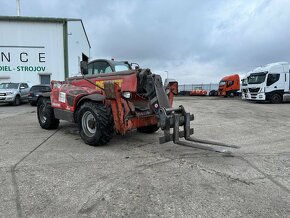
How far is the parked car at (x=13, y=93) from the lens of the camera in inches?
795

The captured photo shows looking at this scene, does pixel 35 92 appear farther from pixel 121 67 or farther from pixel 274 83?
pixel 274 83

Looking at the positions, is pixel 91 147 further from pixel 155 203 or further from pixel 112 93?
pixel 155 203

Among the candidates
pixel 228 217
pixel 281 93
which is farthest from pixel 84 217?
pixel 281 93

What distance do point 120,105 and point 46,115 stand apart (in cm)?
400

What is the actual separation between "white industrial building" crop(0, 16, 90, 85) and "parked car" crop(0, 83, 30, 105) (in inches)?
203

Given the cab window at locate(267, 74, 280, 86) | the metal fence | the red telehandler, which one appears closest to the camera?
the red telehandler

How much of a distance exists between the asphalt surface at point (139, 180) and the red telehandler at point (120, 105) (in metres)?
0.42

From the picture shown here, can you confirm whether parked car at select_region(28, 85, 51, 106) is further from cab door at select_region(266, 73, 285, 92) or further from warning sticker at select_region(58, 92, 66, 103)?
cab door at select_region(266, 73, 285, 92)

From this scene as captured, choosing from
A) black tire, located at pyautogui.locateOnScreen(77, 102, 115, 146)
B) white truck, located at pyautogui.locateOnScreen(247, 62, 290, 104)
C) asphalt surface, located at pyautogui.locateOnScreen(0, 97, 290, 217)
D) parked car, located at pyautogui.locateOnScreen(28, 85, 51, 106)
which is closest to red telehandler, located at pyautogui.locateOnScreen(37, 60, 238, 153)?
black tire, located at pyautogui.locateOnScreen(77, 102, 115, 146)

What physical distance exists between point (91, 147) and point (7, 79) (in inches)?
929

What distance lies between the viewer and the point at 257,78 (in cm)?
2434

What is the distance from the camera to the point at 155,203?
3760 mm

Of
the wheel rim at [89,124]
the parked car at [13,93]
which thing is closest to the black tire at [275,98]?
the parked car at [13,93]

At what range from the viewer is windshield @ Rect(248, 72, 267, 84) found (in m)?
23.8
